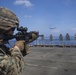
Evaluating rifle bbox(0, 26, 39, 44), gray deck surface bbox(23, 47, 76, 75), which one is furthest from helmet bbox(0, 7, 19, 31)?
gray deck surface bbox(23, 47, 76, 75)

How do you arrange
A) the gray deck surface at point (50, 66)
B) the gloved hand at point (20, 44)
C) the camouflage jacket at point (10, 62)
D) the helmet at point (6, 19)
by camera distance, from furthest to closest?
the gray deck surface at point (50, 66) < the gloved hand at point (20, 44) < the helmet at point (6, 19) < the camouflage jacket at point (10, 62)

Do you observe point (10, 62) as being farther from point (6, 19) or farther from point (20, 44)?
point (6, 19)

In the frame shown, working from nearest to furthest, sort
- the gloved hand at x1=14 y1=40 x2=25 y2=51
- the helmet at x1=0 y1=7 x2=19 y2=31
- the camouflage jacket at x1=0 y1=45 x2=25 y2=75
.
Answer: the camouflage jacket at x1=0 y1=45 x2=25 y2=75 < the helmet at x1=0 y1=7 x2=19 y2=31 < the gloved hand at x1=14 y1=40 x2=25 y2=51

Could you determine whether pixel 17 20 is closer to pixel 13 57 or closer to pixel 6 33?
pixel 6 33

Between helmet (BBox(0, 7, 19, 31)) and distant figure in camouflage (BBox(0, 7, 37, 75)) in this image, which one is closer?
distant figure in camouflage (BBox(0, 7, 37, 75))

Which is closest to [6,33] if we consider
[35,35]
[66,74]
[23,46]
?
[23,46]

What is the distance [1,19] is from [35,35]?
0.76 m

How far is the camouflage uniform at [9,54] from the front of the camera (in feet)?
8.27

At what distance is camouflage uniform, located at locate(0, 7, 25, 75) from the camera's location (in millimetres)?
2520

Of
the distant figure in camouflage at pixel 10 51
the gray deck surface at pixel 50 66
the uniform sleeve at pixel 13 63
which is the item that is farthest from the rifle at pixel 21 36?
the gray deck surface at pixel 50 66

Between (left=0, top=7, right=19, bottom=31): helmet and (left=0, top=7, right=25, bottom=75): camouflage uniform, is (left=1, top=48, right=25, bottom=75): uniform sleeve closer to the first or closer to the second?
(left=0, top=7, right=25, bottom=75): camouflage uniform

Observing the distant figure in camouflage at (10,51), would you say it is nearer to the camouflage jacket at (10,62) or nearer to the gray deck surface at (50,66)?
the camouflage jacket at (10,62)

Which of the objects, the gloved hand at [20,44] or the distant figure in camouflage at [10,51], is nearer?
the distant figure in camouflage at [10,51]

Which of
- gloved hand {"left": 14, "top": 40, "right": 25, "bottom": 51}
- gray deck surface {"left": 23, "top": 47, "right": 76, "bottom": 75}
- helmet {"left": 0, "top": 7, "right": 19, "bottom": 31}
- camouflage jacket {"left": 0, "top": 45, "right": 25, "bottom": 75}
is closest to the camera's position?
camouflage jacket {"left": 0, "top": 45, "right": 25, "bottom": 75}
